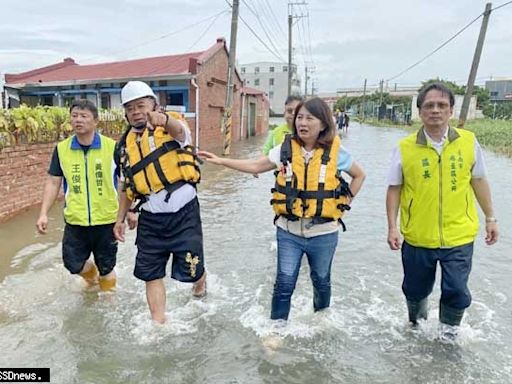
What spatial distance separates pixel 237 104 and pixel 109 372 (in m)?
25.5

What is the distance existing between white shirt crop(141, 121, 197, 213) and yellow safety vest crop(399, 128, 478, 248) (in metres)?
1.59

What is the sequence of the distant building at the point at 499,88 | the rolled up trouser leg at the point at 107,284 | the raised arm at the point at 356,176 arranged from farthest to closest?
the distant building at the point at 499,88, the rolled up trouser leg at the point at 107,284, the raised arm at the point at 356,176

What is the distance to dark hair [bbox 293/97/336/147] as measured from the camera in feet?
11.1

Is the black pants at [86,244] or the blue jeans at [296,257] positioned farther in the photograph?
the black pants at [86,244]

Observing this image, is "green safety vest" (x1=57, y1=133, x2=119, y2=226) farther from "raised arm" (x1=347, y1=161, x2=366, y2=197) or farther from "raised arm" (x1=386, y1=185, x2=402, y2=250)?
"raised arm" (x1=386, y1=185, x2=402, y2=250)

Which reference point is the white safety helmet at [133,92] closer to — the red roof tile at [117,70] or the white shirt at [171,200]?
the white shirt at [171,200]

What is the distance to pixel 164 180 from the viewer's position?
351 centimetres

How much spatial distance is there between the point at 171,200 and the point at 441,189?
1931 millimetres

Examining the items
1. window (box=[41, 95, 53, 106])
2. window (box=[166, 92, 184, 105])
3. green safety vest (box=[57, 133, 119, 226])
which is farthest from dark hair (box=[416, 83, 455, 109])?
window (box=[41, 95, 53, 106])

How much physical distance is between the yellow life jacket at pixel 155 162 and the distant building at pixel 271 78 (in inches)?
3386

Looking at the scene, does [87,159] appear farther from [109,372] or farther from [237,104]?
[237,104]

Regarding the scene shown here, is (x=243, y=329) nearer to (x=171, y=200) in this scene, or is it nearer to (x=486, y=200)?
(x=171, y=200)

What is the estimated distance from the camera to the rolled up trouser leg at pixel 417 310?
384 centimetres

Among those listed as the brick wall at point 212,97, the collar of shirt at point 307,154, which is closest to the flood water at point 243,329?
the collar of shirt at point 307,154
